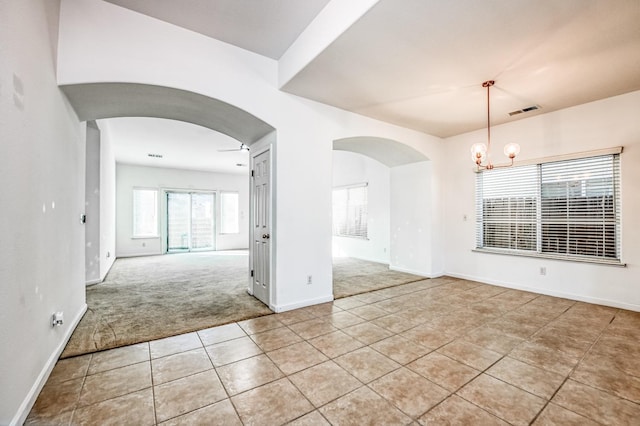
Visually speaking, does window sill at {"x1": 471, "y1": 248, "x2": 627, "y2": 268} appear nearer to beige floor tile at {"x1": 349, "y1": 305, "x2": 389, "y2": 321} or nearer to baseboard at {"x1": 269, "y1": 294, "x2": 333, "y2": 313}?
beige floor tile at {"x1": 349, "y1": 305, "x2": 389, "y2": 321}

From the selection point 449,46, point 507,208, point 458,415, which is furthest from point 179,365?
point 507,208

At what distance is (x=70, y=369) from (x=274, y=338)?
1.62 meters

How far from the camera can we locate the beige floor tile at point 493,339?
2539mm

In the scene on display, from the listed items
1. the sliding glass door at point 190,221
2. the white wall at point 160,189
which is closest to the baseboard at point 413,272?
the white wall at point 160,189

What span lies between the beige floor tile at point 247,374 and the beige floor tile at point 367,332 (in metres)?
0.93

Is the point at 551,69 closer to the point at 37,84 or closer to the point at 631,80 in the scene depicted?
the point at 631,80

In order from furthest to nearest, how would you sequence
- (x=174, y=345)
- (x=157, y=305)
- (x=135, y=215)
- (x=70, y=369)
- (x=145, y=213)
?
(x=145, y=213) < (x=135, y=215) < (x=157, y=305) < (x=174, y=345) < (x=70, y=369)

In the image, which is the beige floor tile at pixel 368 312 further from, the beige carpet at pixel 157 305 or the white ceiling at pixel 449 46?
the white ceiling at pixel 449 46

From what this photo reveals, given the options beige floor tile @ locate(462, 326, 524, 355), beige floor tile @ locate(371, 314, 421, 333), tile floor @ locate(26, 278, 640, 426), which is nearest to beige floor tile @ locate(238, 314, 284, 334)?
tile floor @ locate(26, 278, 640, 426)

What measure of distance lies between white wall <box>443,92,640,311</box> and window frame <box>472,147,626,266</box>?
68 millimetres

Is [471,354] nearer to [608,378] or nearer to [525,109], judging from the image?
[608,378]

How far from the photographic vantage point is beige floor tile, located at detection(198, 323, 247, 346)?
269 centimetres

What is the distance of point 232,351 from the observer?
2.47 meters

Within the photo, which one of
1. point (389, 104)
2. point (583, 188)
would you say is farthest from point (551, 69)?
point (583, 188)
